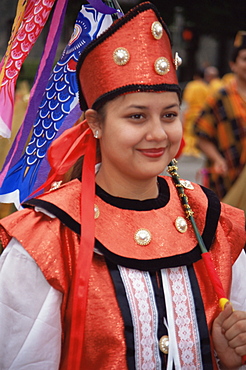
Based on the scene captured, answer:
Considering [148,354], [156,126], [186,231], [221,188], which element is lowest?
[221,188]

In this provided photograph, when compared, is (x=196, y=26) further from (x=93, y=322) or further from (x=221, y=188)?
(x=93, y=322)

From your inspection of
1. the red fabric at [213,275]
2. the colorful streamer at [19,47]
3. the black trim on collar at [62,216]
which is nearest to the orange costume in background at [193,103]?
the colorful streamer at [19,47]

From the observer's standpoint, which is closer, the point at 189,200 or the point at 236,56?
the point at 189,200

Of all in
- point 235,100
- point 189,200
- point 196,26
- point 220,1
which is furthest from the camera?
point 196,26

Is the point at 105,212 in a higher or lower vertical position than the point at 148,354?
higher

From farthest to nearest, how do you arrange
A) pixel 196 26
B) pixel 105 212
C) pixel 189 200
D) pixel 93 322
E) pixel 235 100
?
pixel 196 26 → pixel 235 100 → pixel 189 200 → pixel 105 212 → pixel 93 322

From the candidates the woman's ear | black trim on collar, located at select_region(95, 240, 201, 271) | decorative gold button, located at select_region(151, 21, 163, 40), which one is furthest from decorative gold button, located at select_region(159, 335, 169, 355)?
decorative gold button, located at select_region(151, 21, 163, 40)

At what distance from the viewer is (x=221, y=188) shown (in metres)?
4.55

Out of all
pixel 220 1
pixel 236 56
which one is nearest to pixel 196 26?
pixel 220 1

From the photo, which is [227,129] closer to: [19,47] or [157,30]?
[19,47]

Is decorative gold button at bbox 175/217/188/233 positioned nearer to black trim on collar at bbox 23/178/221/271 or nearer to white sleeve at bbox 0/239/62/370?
black trim on collar at bbox 23/178/221/271

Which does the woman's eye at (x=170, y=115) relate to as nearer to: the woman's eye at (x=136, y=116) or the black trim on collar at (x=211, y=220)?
the woman's eye at (x=136, y=116)

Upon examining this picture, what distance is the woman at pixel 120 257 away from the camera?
1938 mm

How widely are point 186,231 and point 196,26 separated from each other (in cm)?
1172
